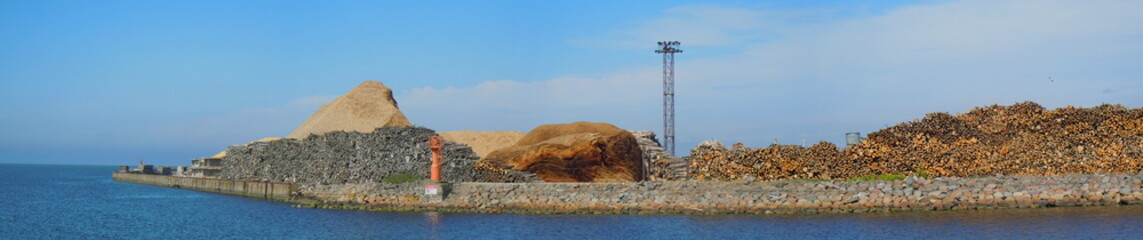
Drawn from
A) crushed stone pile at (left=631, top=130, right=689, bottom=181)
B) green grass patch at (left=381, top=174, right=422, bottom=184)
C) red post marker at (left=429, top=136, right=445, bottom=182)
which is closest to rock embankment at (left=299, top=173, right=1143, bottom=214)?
red post marker at (left=429, top=136, right=445, bottom=182)

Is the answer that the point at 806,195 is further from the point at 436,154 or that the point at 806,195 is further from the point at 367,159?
the point at 367,159

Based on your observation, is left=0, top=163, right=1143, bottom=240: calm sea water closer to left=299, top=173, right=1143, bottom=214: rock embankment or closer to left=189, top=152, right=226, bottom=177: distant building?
left=299, top=173, right=1143, bottom=214: rock embankment

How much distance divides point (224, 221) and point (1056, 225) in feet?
86.7

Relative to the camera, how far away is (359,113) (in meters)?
60.6

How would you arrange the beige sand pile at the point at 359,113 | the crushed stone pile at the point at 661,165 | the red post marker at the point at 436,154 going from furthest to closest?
the beige sand pile at the point at 359,113, the crushed stone pile at the point at 661,165, the red post marker at the point at 436,154

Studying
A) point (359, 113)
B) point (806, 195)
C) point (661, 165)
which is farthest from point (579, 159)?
point (359, 113)

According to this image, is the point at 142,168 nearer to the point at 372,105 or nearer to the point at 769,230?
the point at 372,105

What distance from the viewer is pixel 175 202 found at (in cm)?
4688

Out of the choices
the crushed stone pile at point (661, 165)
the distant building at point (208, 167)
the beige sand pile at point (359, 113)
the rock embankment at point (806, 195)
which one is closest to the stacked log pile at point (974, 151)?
the crushed stone pile at point (661, 165)

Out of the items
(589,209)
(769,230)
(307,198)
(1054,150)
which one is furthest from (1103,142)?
(307,198)

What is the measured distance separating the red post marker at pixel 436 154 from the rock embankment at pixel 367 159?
3.70 meters

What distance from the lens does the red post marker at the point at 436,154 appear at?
106 ft

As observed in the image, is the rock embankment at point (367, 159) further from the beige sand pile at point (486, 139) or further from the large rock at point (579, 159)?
the beige sand pile at point (486, 139)

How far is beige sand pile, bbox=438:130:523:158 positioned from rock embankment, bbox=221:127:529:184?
7.84m
